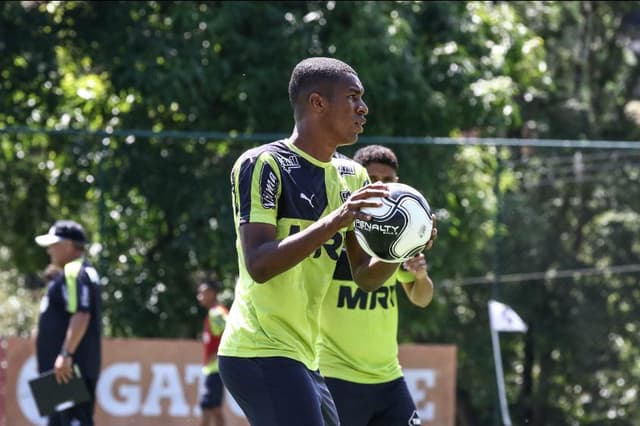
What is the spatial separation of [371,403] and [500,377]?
5776 mm

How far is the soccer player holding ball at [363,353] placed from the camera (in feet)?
18.6

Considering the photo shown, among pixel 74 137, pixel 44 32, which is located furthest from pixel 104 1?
pixel 74 137

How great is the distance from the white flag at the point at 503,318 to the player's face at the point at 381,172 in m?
5.14

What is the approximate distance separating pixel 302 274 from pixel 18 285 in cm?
899

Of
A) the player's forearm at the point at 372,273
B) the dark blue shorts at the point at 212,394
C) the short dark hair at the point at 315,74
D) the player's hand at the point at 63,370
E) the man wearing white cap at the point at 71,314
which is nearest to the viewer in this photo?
the short dark hair at the point at 315,74

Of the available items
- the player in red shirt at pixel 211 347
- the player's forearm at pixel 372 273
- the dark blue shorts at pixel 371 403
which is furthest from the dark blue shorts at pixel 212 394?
the player's forearm at pixel 372 273

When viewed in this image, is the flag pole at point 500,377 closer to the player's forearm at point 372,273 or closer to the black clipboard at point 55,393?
the black clipboard at point 55,393

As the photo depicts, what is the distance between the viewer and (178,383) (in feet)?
35.0

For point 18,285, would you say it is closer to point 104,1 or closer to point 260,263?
point 104,1

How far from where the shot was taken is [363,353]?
229 inches

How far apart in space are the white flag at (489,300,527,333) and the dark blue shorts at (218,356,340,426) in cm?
703

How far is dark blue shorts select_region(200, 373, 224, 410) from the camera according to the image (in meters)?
10.5

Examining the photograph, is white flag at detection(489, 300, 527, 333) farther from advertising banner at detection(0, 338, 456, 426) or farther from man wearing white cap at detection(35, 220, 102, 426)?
man wearing white cap at detection(35, 220, 102, 426)

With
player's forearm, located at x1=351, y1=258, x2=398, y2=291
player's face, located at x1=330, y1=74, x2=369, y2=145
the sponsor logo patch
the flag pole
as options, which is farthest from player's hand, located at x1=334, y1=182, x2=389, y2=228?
the flag pole
